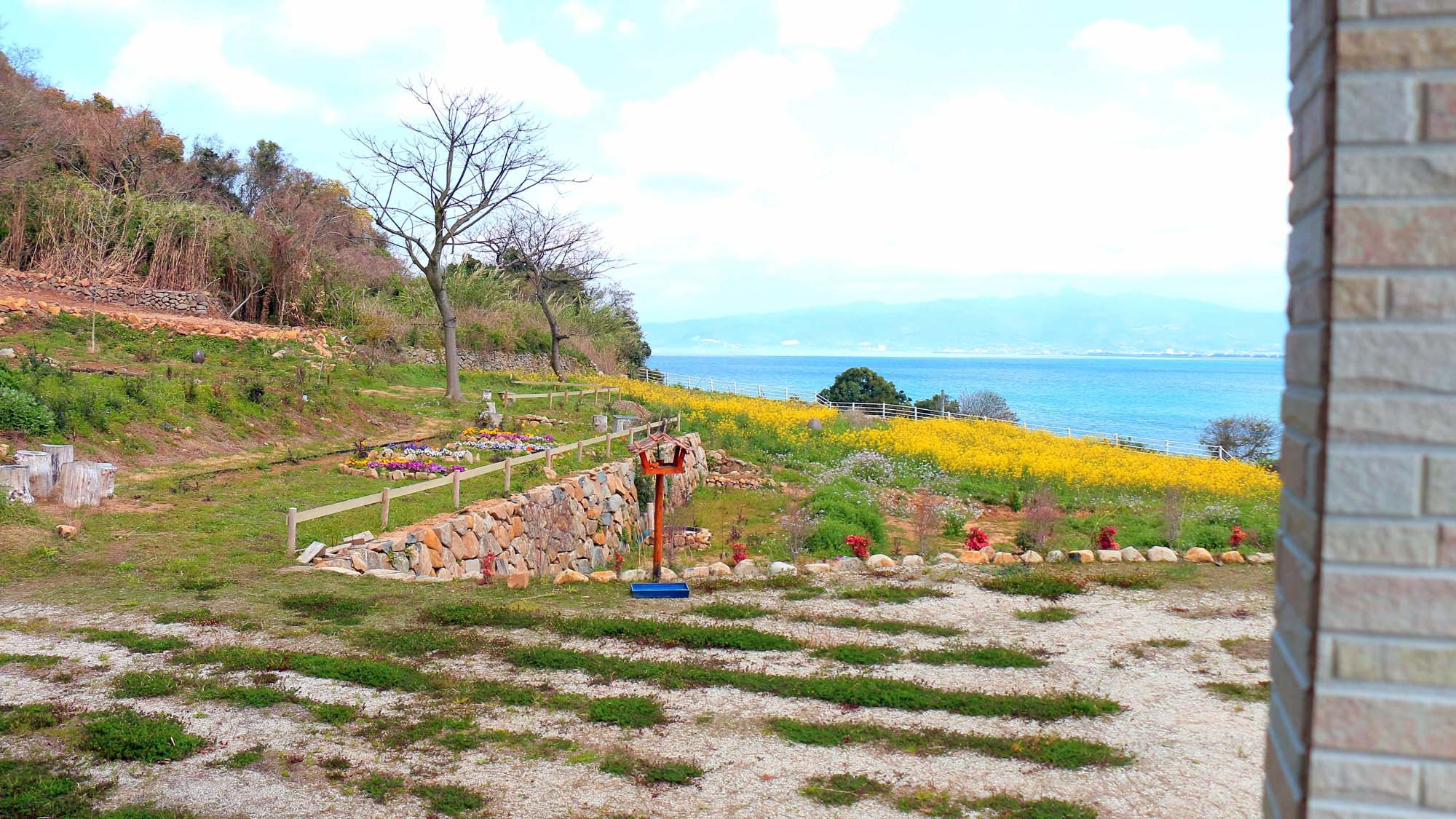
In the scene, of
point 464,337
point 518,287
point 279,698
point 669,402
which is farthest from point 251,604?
point 518,287

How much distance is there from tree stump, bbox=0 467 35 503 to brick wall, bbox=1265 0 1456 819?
11.9 metres

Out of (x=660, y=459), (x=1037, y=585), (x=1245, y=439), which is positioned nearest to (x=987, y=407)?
(x=1245, y=439)

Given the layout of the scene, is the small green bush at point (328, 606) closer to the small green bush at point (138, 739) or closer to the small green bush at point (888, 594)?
the small green bush at point (138, 739)

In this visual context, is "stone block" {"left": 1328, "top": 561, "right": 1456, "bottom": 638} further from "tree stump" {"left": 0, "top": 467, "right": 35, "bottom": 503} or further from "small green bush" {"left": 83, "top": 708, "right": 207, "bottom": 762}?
"tree stump" {"left": 0, "top": 467, "right": 35, "bottom": 503}

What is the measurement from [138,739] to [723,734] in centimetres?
322

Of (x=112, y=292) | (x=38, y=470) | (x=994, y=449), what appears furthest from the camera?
(x=994, y=449)

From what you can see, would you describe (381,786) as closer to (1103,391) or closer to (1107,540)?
(1107,540)

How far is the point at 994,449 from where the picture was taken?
963 inches

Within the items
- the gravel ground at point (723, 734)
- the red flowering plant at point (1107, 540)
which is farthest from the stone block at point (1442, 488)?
the red flowering plant at point (1107, 540)

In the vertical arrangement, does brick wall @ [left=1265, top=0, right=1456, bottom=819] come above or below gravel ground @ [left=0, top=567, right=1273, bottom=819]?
above

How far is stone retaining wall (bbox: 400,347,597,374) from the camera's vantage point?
30953 millimetres

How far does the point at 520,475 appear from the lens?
1416 cm

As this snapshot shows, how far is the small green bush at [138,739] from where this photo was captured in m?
4.88

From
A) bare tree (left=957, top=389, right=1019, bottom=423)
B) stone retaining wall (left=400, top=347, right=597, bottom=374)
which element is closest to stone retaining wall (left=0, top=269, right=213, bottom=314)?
stone retaining wall (left=400, top=347, right=597, bottom=374)
